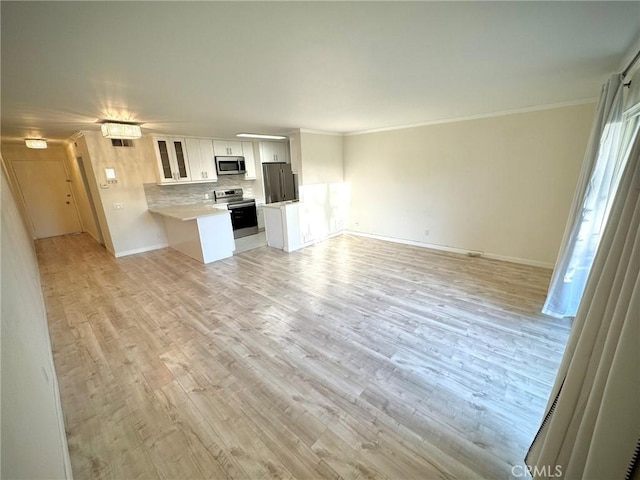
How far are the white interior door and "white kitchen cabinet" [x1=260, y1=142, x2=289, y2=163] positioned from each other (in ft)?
18.5

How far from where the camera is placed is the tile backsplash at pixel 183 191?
5.21 m

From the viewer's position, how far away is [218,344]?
7.78 feet

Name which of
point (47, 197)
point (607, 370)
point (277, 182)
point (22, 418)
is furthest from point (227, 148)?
point (607, 370)

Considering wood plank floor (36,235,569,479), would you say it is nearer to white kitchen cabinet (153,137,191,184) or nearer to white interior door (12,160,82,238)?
white kitchen cabinet (153,137,191,184)

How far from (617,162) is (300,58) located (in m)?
2.81

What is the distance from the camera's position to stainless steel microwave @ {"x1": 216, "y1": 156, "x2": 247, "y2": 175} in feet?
18.8

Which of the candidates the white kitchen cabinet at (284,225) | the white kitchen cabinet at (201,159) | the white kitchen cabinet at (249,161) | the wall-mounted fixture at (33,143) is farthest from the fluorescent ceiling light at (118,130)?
the white kitchen cabinet at (249,161)

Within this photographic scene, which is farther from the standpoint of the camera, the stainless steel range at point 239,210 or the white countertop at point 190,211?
the stainless steel range at point 239,210

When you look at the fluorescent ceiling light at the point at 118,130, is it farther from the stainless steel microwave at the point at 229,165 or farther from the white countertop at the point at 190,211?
the stainless steel microwave at the point at 229,165

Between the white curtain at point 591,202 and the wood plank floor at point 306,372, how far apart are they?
34 cm

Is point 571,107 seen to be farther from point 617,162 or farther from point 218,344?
point 218,344

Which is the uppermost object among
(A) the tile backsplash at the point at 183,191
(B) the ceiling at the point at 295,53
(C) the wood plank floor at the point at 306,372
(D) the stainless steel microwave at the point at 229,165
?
(B) the ceiling at the point at 295,53

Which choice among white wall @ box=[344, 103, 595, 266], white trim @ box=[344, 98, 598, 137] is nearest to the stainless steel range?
white wall @ box=[344, 103, 595, 266]

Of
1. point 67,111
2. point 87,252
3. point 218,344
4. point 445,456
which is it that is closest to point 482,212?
point 445,456
